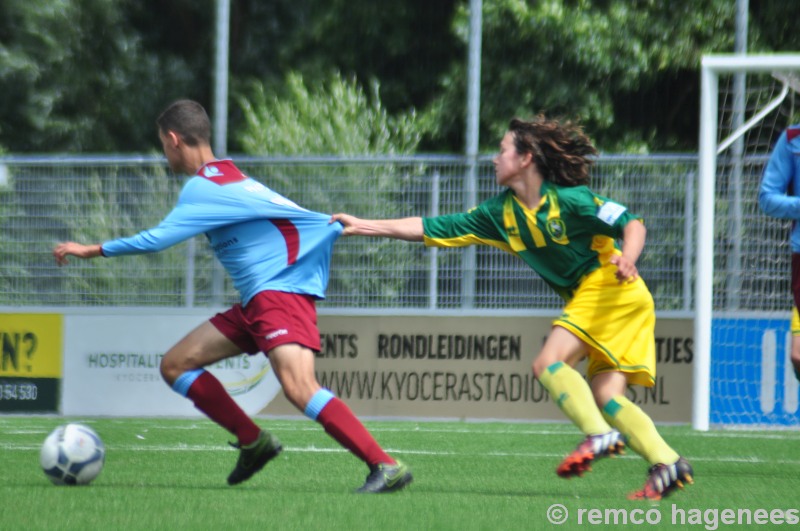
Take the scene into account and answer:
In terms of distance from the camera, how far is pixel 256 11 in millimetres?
A: 26531

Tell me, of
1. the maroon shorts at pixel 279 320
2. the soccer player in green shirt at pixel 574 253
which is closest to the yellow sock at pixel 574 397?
the soccer player in green shirt at pixel 574 253

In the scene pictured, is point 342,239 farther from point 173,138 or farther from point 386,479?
point 386,479

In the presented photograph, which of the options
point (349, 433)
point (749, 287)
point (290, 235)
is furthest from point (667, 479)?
point (749, 287)

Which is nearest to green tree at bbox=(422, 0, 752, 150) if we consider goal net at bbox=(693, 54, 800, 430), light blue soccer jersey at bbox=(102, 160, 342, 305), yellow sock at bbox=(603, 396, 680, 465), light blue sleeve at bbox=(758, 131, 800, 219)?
goal net at bbox=(693, 54, 800, 430)

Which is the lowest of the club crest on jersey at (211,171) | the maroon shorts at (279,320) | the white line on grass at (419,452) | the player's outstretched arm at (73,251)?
the white line on grass at (419,452)

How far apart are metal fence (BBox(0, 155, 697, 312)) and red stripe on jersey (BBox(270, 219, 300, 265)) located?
234 inches

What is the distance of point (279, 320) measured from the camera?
6395 millimetres

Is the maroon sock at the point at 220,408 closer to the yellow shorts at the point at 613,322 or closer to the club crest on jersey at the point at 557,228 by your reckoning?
the yellow shorts at the point at 613,322

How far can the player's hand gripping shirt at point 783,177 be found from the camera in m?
7.67

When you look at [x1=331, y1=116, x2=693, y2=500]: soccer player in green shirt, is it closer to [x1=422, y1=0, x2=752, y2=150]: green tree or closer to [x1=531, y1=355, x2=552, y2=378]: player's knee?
[x1=531, y1=355, x2=552, y2=378]: player's knee

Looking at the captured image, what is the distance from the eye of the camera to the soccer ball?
258 inches

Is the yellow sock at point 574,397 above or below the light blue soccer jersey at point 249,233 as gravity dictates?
below

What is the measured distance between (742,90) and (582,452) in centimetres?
574

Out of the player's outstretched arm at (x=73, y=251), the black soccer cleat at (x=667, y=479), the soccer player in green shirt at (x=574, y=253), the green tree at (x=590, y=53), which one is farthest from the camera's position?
the green tree at (x=590, y=53)
